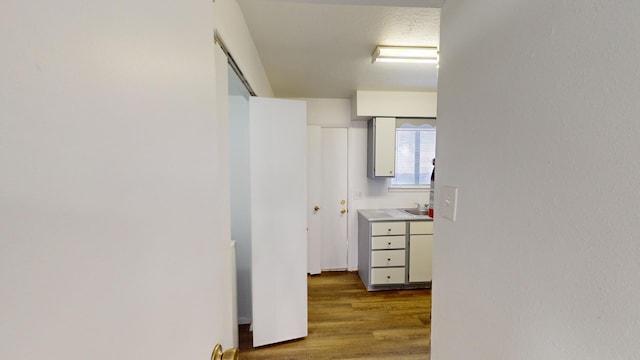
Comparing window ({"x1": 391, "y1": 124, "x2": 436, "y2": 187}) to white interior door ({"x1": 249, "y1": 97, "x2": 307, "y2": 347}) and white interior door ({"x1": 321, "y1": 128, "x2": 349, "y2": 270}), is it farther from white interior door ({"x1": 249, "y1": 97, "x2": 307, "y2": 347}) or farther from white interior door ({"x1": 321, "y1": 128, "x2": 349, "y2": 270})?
white interior door ({"x1": 249, "y1": 97, "x2": 307, "y2": 347})

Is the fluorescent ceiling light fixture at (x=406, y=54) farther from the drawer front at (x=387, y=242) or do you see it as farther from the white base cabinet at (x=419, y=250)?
the drawer front at (x=387, y=242)

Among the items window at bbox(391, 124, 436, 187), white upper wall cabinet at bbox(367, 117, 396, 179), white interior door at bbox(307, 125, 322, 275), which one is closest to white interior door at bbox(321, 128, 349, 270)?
white interior door at bbox(307, 125, 322, 275)

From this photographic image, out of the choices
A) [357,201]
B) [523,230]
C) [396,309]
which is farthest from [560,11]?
[357,201]

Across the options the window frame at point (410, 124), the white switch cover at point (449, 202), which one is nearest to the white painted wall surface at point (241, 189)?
the white switch cover at point (449, 202)

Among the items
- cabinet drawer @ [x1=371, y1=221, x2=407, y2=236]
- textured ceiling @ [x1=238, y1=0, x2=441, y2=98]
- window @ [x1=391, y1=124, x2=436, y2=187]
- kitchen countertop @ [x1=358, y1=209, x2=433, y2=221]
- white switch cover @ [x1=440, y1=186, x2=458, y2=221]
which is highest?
textured ceiling @ [x1=238, y1=0, x2=441, y2=98]

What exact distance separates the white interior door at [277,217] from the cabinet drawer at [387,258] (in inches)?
44.3

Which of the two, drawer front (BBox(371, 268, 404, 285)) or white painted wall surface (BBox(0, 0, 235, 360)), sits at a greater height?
white painted wall surface (BBox(0, 0, 235, 360))

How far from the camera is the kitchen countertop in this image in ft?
9.17

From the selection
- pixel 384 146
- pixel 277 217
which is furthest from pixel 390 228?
pixel 277 217

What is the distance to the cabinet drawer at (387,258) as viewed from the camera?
2.78 meters

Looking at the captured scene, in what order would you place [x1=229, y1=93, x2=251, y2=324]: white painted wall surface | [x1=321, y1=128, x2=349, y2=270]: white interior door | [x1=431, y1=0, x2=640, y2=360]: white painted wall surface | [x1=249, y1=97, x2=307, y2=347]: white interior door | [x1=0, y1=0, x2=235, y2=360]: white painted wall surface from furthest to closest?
[x1=321, y1=128, x2=349, y2=270]: white interior door
[x1=229, y1=93, x2=251, y2=324]: white painted wall surface
[x1=249, y1=97, x2=307, y2=347]: white interior door
[x1=431, y1=0, x2=640, y2=360]: white painted wall surface
[x1=0, y1=0, x2=235, y2=360]: white painted wall surface

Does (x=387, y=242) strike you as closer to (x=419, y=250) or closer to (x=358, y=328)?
(x=419, y=250)

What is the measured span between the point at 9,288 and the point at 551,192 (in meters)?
0.83

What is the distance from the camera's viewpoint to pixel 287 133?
6.03 ft
